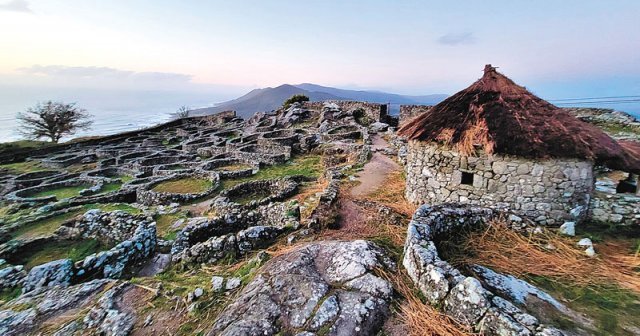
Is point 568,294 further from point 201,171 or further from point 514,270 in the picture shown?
point 201,171

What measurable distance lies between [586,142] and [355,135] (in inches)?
789

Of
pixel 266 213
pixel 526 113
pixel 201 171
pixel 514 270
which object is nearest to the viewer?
pixel 514 270

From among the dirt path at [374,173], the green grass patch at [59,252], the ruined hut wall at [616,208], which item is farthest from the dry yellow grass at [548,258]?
the green grass patch at [59,252]

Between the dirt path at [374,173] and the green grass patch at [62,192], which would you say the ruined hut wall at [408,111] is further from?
the green grass patch at [62,192]

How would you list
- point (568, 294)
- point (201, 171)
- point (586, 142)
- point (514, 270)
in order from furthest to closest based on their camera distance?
point (201, 171)
point (586, 142)
point (514, 270)
point (568, 294)

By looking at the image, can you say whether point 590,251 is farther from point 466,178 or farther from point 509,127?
point 509,127

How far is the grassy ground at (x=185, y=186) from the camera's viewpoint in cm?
1736

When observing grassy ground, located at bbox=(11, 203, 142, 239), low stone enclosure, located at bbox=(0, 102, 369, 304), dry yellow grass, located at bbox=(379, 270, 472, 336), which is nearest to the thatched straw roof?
low stone enclosure, located at bbox=(0, 102, 369, 304)

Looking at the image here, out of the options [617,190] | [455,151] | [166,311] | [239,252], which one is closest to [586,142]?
[617,190]

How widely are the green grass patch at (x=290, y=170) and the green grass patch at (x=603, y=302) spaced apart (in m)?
13.2

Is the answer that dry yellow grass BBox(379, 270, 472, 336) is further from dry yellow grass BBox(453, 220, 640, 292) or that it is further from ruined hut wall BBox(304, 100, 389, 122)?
ruined hut wall BBox(304, 100, 389, 122)

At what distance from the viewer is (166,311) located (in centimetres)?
560

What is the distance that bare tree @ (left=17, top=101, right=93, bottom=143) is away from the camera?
45875 mm

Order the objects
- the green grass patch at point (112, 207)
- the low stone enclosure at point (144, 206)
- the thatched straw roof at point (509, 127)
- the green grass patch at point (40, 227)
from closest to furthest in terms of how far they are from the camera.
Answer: the thatched straw roof at point (509, 127) → the low stone enclosure at point (144, 206) → the green grass patch at point (40, 227) → the green grass patch at point (112, 207)
